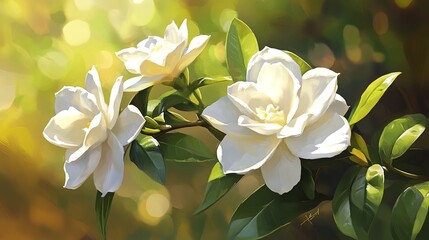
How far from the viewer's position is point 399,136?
629mm

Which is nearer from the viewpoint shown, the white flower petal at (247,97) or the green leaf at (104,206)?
the white flower petal at (247,97)

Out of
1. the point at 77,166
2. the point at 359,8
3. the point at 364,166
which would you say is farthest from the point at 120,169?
the point at 359,8

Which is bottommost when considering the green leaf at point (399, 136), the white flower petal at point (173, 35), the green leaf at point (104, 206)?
the green leaf at point (104, 206)

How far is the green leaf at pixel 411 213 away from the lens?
0.59 metres

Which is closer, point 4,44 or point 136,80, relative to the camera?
point 136,80

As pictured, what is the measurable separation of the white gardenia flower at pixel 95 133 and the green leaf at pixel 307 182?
0.18m

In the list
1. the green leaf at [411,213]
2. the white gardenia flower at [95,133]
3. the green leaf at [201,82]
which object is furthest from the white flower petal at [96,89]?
the green leaf at [411,213]

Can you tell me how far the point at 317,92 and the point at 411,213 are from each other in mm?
148

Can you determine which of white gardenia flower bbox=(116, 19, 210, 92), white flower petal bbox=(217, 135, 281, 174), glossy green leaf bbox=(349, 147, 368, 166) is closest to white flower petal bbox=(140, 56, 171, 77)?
white gardenia flower bbox=(116, 19, 210, 92)

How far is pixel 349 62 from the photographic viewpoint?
786mm

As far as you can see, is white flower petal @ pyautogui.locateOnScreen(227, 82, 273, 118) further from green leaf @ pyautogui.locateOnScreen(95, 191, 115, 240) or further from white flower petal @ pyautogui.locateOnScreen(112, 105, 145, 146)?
green leaf @ pyautogui.locateOnScreen(95, 191, 115, 240)

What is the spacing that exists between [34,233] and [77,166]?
317mm

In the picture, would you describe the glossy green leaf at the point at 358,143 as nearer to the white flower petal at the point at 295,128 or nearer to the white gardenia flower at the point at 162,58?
the white flower petal at the point at 295,128

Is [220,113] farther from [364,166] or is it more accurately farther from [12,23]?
[12,23]
